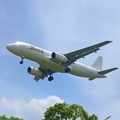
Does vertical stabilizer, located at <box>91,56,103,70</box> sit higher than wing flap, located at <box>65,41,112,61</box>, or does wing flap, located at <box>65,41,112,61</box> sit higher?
vertical stabilizer, located at <box>91,56,103,70</box>

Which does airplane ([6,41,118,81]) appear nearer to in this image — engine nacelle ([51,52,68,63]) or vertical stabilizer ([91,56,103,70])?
engine nacelle ([51,52,68,63])

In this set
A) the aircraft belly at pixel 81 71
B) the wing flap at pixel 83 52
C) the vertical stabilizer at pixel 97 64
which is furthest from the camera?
the vertical stabilizer at pixel 97 64

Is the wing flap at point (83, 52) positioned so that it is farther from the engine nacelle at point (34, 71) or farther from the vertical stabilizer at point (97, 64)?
the vertical stabilizer at point (97, 64)

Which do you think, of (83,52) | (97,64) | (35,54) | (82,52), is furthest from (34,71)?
(97,64)

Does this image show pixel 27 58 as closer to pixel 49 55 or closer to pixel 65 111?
pixel 49 55

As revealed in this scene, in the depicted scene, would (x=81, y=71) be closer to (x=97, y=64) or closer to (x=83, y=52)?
(x=83, y=52)

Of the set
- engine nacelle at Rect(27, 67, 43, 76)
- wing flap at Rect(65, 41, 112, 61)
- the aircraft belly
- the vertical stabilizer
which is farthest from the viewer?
the vertical stabilizer

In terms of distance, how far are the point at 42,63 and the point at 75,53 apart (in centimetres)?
581

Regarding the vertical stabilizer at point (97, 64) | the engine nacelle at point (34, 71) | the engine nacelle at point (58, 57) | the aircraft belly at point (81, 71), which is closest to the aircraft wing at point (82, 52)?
the engine nacelle at point (58, 57)

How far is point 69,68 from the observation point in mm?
56062

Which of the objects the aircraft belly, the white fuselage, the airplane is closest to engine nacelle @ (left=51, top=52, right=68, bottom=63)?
the airplane

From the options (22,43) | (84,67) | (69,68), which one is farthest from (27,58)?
(84,67)

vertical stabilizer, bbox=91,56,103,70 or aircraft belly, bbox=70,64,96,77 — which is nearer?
aircraft belly, bbox=70,64,96,77

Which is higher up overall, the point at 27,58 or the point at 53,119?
the point at 27,58
